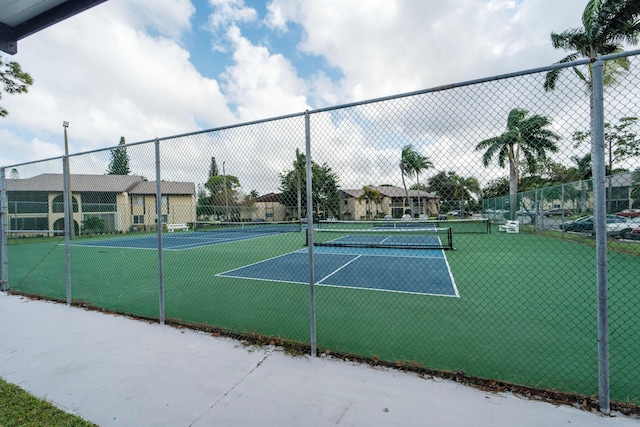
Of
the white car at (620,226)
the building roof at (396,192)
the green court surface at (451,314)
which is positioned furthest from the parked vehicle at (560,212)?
the building roof at (396,192)

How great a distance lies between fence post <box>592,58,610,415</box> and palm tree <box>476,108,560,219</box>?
289mm

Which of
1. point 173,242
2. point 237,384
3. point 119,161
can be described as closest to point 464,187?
point 237,384

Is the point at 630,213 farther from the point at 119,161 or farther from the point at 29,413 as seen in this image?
the point at 119,161

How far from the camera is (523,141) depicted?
9.68ft

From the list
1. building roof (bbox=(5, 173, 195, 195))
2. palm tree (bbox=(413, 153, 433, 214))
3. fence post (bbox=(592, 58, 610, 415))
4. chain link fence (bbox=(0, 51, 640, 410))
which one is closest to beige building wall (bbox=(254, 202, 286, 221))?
chain link fence (bbox=(0, 51, 640, 410))

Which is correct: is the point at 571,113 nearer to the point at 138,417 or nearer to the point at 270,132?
the point at 270,132

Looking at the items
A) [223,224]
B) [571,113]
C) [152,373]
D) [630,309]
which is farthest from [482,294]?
[152,373]

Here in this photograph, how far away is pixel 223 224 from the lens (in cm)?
424

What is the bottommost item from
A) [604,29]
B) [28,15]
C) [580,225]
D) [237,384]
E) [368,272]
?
[368,272]

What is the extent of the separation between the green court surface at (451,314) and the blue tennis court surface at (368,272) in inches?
16.1

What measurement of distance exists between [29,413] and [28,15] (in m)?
4.19

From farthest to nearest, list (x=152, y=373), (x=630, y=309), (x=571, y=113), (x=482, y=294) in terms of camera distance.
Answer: (x=482, y=294)
(x=630, y=309)
(x=152, y=373)
(x=571, y=113)

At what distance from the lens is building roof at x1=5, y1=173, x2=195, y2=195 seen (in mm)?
4867

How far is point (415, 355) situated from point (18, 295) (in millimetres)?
7671
